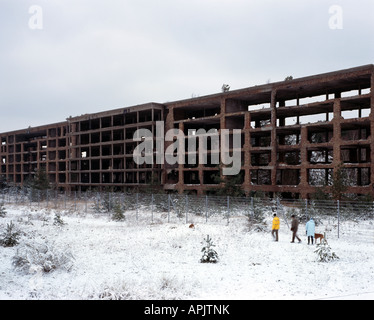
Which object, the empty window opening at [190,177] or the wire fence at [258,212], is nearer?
the wire fence at [258,212]

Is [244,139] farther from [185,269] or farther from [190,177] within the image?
[185,269]

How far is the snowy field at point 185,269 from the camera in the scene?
1094cm

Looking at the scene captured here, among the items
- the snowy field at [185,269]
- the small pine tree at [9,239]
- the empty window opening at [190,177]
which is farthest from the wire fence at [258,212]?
the empty window opening at [190,177]

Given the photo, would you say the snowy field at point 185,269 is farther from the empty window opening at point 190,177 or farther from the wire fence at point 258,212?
the empty window opening at point 190,177

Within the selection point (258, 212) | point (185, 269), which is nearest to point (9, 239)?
point (185, 269)

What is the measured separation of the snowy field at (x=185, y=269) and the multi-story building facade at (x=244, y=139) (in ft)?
48.4

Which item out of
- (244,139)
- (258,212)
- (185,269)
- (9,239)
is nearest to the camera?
(185,269)

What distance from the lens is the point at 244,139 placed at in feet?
141

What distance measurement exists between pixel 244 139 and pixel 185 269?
3065 centimetres

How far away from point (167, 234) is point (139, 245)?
3271mm

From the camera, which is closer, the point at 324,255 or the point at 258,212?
the point at 324,255

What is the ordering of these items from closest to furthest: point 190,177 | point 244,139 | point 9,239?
point 9,239, point 244,139, point 190,177

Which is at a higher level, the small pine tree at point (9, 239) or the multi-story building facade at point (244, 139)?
the multi-story building facade at point (244, 139)
